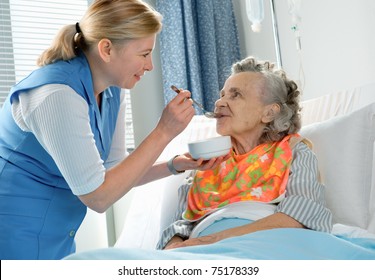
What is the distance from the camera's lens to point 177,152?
8.74 feet

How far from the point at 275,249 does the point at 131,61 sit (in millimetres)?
711

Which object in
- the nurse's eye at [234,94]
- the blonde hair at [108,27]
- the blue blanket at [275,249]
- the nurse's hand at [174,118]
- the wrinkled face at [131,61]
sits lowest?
the blue blanket at [275,249]

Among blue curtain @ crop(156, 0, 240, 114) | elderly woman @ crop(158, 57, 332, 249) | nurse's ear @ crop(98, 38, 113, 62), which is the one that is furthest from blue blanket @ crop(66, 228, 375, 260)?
blue curtain @ crop(156, 0, 240, 114)

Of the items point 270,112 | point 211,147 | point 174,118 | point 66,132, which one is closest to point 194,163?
point 211,147

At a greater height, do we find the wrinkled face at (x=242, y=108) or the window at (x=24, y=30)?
the window at (x=24, y=30)

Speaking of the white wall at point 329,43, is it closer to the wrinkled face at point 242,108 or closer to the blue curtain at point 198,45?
the blue curtain at point 198,45

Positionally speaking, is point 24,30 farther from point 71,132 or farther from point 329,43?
point 71,132

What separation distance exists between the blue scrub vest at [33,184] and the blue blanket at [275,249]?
502mm

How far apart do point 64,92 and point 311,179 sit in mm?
840

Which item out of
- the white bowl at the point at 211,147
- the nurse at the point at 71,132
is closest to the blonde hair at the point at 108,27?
the nurse at the point at 71,132

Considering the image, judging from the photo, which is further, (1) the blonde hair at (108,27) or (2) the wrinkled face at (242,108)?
(2) the wrinkled face at (242,108)

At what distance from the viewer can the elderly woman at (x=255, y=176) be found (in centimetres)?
186
